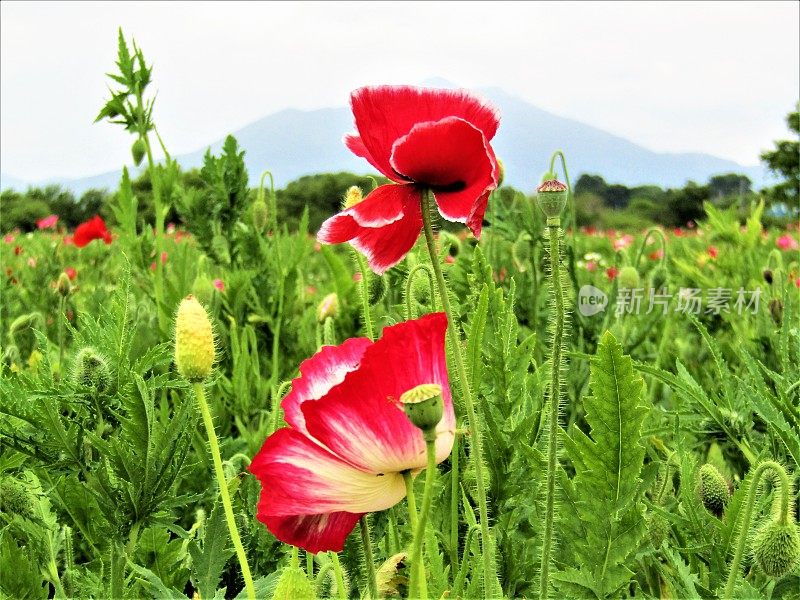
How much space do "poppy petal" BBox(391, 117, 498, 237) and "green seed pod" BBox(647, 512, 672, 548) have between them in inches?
17.1

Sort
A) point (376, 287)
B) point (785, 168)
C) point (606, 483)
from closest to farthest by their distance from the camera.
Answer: point (606, 483)
point (376, 287)
point (785, 168)

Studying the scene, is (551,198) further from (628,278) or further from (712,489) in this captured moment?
(628,278)

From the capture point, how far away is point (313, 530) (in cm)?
55

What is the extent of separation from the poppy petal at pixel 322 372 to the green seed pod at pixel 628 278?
47.6 inches

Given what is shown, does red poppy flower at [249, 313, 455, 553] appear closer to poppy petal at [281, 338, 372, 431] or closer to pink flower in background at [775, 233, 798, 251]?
poppy petal at [281, 338, 372, 431]

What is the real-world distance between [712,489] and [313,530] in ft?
1.60

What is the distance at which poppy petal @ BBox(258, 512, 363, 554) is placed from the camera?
21.3 inches

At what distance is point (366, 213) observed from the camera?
57 centimetres

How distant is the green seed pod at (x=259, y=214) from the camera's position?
1.97 meters

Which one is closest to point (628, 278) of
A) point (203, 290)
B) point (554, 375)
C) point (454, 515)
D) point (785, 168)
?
point (203, 290)

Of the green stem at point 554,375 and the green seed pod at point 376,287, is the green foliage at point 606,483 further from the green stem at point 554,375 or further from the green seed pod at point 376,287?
the green seed pod at point 376,287

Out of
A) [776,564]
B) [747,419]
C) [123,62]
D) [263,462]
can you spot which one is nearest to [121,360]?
[263,462]

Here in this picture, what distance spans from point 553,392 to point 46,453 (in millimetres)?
527

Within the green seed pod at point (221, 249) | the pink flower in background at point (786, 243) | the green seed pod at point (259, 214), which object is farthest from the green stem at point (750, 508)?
the pink flower in background at point (786, 243)
